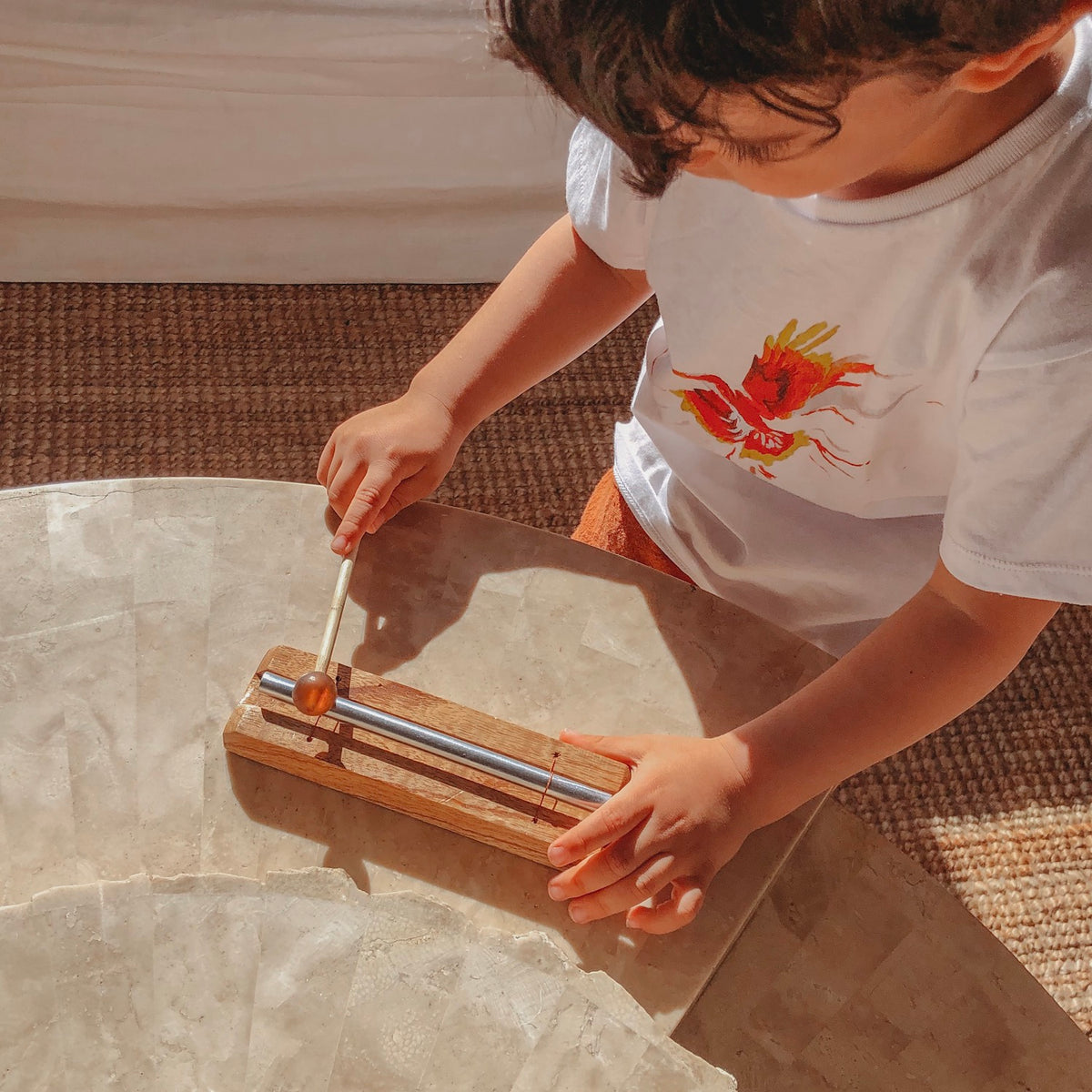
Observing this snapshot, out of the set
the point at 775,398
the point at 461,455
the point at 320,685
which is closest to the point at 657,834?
the point at 320,685

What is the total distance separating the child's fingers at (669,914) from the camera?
48 centimetres

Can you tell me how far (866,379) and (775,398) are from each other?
6 cm

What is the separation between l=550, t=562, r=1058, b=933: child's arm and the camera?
0.49 meters

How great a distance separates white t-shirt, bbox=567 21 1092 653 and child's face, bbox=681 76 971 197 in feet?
0.23

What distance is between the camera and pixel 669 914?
0.48 meters

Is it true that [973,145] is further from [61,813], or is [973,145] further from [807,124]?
[61,813]

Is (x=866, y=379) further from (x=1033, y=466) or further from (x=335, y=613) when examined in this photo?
(x=335, y=613)

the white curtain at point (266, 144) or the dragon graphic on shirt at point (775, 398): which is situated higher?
the dragon graphic on shirt at point (775, 398)

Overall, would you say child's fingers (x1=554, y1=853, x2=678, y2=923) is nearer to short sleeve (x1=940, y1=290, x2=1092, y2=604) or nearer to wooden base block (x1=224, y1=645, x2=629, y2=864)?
wooden base block (x1=224, y1=645, x2=629, y2=864)

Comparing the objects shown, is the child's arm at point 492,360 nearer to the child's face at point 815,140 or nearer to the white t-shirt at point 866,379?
the white t-shirt at point 866,379

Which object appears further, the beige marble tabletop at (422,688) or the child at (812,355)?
the beige marble tabletop at (422,688)

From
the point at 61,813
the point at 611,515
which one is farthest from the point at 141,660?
the point at 611,515

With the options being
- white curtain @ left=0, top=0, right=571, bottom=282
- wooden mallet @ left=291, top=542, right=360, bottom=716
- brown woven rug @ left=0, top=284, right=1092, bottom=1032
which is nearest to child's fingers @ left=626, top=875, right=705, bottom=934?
wooden mallet @ left=291, top=542, right=360, bottom=716

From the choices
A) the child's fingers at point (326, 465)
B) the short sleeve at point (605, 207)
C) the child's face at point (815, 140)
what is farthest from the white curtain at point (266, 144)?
the child's face at point (815, 140)
